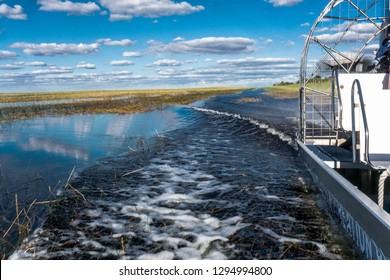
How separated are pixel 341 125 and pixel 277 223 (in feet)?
8.58

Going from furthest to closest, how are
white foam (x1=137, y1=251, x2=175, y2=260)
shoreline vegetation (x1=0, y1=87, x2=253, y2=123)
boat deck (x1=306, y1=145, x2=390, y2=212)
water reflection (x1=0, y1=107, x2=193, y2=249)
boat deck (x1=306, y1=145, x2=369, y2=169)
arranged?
shoreline vegetation (x1=0, y1=87, x2=253, y2=123) < water reflection (x1=0, y1=107, x2=193, y2=249) < boat deck (x1=306, y1=145, x2=369, y2=169) < boat deck (x1=306, y1=145, x2=390, y2=212) < white foam (x1=137, y1=251, x2=175, y2=260)

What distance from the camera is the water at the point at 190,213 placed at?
17.6 ft

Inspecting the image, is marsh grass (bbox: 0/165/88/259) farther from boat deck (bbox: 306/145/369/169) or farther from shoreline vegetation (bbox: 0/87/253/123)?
shoreline vegetation (bbox: 0/87/253/123)

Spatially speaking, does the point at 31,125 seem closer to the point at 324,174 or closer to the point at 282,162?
the point at 282,162

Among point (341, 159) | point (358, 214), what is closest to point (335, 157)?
point (341, 159)

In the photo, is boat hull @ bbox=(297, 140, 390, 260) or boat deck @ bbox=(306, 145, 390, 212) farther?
boat deck @ bbox=(306, 145, 390, 212)

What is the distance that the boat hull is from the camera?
3863mm

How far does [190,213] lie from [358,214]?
10.6 feet

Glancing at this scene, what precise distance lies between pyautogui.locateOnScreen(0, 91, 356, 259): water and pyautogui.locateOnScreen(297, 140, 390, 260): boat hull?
35 centimetres

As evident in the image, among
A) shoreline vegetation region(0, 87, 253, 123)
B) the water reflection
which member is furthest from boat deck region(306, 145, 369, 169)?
shoreline vegetation region(0, 87, 253, 123)

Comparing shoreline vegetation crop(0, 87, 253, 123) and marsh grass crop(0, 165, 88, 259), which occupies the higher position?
shoreline vegetation crop(0, 87, 253, 123)
